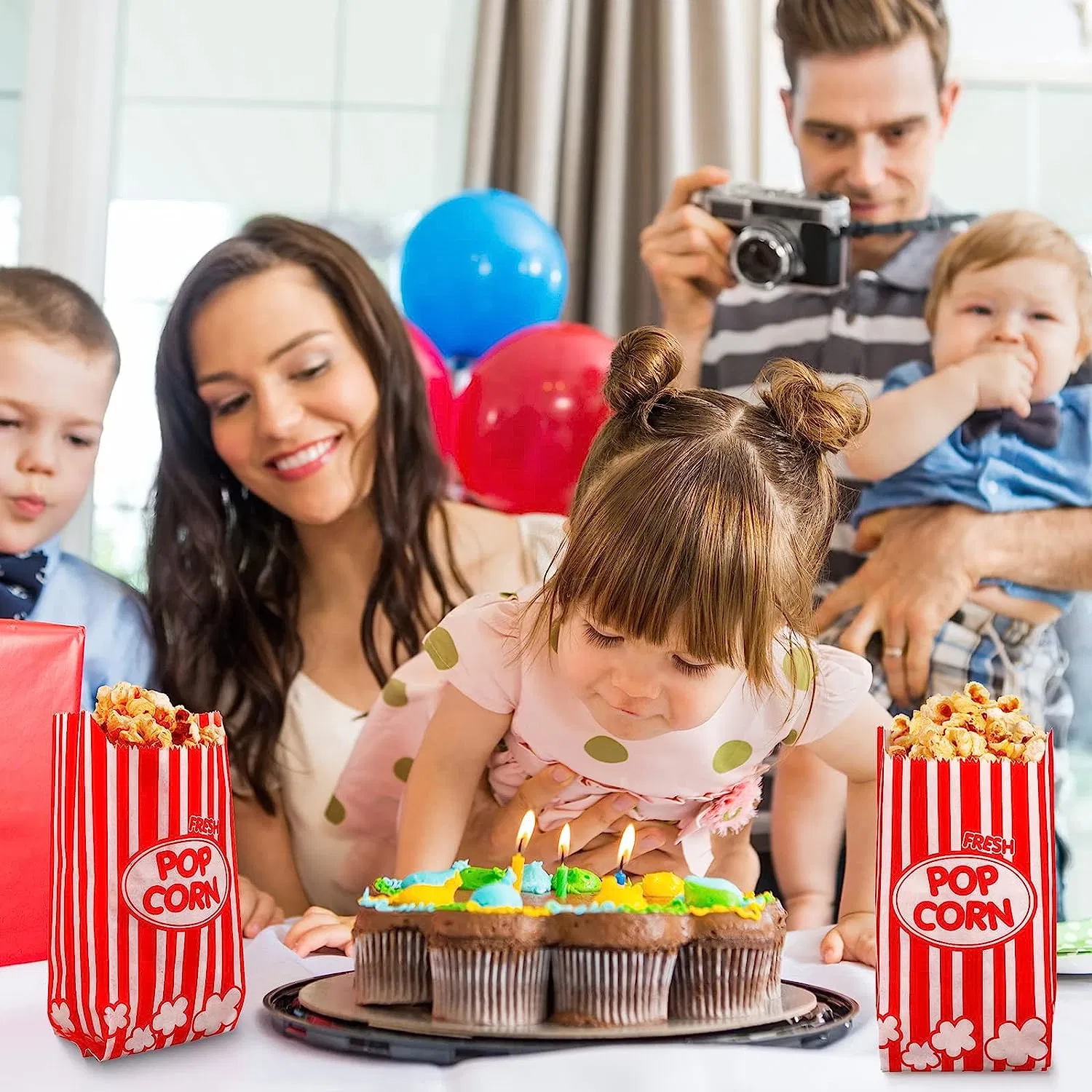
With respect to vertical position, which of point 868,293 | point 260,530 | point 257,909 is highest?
point 868,293

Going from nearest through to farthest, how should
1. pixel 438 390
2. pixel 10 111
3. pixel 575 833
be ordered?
pixel 575 833 → pixel 438 390 → pixel 10 111

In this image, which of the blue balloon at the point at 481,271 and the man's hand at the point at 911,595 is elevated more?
the blue balloon at the point at 481,271

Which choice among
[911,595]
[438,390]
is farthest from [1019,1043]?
[438,390]

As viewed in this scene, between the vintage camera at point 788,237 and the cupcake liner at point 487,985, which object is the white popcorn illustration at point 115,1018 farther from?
the vintage camera at point 788,237

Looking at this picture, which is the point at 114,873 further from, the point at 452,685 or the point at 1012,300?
the point at 1012,300

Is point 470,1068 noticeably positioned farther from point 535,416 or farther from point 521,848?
point 535,416

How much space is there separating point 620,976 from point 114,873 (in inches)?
11.3

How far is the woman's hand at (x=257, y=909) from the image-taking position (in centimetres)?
127

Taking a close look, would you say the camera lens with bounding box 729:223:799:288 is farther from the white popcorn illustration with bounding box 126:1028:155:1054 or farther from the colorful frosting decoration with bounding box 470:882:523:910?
the white popcorn illustration with bounding box 126:1028:155:1054

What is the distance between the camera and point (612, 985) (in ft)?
2.49

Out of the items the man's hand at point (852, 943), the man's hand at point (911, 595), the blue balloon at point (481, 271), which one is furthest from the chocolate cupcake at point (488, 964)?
the blue balloon at point (481, 271)

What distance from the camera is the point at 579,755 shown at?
1139 millimetres

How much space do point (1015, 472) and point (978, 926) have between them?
105 centimetres

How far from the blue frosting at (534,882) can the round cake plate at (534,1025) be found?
0.10 m
